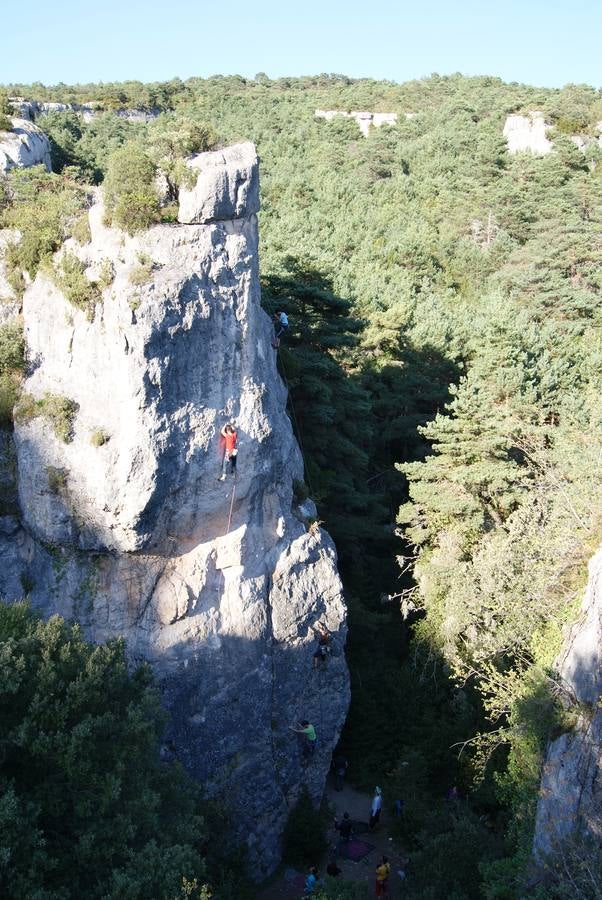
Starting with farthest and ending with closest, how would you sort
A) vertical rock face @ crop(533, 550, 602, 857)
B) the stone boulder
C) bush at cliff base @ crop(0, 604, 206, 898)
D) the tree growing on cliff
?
the stone boulder → the tree growing on cliff → vertical rock face @ crop(533, 550, 602, 857) → bush at cliff base @ crop(0, 604, 206, 898)

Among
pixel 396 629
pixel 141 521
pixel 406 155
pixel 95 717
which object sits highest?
pixel 406 155

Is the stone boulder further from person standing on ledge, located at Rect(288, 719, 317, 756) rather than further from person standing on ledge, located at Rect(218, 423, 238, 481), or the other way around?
person standing on ledge, located at Rect(288, 719, 317, 756)

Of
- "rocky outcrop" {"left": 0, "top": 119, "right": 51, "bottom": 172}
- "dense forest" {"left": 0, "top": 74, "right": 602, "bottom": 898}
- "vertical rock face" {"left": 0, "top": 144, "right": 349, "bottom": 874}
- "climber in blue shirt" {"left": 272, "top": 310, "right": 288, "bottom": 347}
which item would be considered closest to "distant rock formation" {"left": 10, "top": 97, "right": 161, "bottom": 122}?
"dense forest" {"left": 0, "top": 74, "right": 602, "bottom": 898}

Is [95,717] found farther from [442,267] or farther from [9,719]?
[442,267]

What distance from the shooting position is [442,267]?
41.2 metres

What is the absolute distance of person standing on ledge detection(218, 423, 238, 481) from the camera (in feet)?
48.1

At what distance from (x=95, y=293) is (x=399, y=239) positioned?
2913 cm

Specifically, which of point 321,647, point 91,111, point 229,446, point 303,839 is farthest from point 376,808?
point 91,111

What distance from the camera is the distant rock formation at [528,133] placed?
5125 centimetres

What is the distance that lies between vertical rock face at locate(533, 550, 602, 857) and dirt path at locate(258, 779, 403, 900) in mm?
4469

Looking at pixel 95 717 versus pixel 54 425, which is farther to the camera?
pixel 54 425

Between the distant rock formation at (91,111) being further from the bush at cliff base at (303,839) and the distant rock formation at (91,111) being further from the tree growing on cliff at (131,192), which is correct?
the bush at cliff base at (303,839)

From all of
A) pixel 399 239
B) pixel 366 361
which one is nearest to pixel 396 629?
pixel 366 361

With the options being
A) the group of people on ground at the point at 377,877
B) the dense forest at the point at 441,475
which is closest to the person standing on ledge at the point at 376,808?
the dense forest at the point at 441,475
